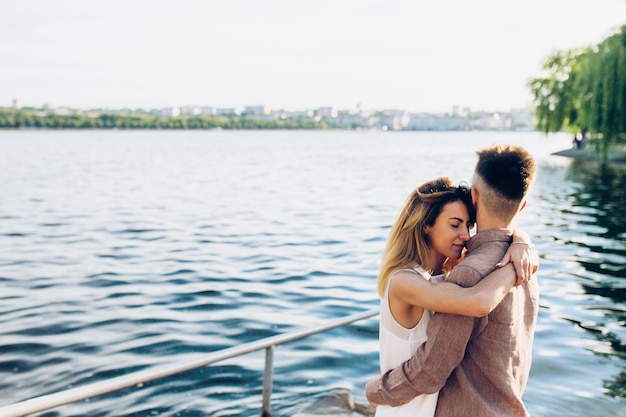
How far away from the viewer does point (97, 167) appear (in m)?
43.7

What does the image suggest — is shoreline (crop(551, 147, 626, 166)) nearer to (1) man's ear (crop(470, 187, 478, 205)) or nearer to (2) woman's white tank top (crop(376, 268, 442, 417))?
(1) man's ear (crop(470, 187, 478, 205))

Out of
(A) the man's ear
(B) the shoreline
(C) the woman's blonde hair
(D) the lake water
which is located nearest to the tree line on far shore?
(B) the shoreline

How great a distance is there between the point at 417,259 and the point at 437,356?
0.38 m

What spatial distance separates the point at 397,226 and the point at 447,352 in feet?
1.59

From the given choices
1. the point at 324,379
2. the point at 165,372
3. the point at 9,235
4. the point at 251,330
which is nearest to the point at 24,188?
the point at 9,235

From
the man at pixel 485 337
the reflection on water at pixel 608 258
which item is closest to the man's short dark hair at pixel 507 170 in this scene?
the man at pixel 485 337

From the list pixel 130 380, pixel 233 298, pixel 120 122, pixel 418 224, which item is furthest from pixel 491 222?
pixel 120 122

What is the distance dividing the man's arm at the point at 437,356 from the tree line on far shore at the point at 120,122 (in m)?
139

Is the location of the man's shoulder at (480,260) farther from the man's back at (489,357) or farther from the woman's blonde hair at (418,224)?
the woman's blonde hair at (418,224)

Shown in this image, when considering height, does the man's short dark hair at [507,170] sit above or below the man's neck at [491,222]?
above

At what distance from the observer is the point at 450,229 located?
7.31 feet

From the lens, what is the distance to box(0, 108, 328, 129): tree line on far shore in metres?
134

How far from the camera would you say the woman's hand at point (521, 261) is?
2023mm

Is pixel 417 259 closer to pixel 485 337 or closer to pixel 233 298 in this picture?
pixel 485 337
